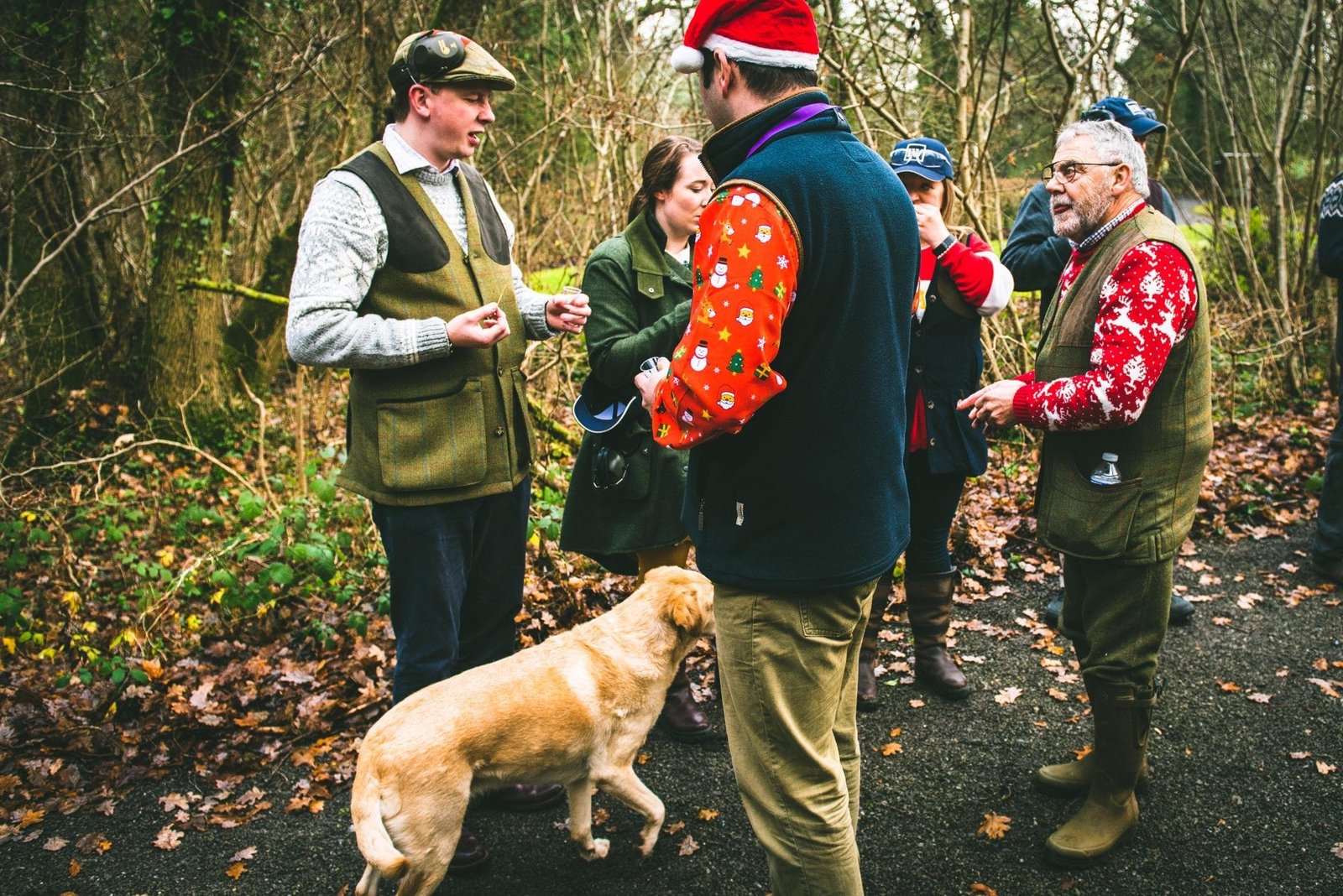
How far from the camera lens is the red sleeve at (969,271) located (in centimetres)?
369

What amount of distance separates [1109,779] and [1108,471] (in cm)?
107

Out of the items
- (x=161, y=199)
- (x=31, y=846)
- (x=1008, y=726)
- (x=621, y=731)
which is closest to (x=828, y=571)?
(x=621, y=731)

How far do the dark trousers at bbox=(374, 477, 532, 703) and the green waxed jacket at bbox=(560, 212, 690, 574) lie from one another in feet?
1.08

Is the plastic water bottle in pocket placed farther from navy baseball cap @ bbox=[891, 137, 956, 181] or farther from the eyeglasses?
navy baseball cap @ bbox=[891, 137, 956, 181]

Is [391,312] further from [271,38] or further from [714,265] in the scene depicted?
[271,38]

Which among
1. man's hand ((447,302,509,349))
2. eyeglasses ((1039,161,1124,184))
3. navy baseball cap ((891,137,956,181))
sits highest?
navy baseball cap ((891,137,956,181))

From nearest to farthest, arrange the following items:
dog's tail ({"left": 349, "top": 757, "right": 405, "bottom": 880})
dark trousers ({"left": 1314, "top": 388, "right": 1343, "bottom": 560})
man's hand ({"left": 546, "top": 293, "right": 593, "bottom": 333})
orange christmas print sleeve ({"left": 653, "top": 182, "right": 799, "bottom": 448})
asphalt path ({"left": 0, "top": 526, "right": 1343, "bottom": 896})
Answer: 1. orange christmas print sleeve ({"left": 653, "top": 182, "right": 799, "bottom": 448})
2. dog's tail ({"left": 349, "top": 757, "right": 405, "bottom": 880})
3. asphalt path ({"left": 0, "top": 526, "right": 1343, "bottom": 896})
4. man's hand ({"left": 546, "top": 293, "right": 593, "bottom": 333})
5. dark trousers ({"left": 1314, "top": 388, "right": 1343, "bottom": 560})

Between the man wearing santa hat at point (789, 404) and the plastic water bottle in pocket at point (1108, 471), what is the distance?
0.92m

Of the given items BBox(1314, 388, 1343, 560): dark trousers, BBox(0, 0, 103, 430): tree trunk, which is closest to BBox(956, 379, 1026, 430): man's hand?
BBox(1314, 388, 1343, 560): dark trousers

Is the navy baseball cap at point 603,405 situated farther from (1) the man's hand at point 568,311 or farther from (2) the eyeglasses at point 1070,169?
(2) the eyeglasses at point 1070,169

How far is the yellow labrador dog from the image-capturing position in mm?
2670

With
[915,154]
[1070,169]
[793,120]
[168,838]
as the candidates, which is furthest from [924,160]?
Result: [168,838]

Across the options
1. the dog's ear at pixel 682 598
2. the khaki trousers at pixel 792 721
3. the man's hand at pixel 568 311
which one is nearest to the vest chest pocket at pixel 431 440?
the man's hand at pixel 568 311

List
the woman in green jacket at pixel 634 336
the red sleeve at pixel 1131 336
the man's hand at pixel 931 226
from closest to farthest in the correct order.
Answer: the red sleeve at pixel 1131 336 → the woman in green jacket at pixel 634 336 → the man's hand at pixel 931 226
